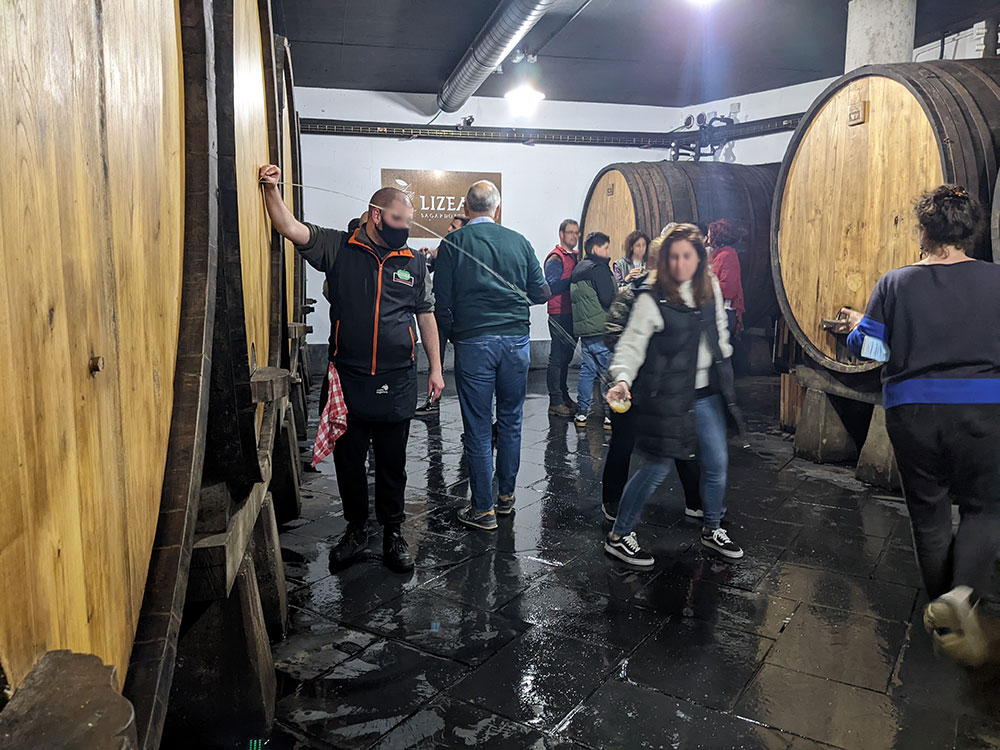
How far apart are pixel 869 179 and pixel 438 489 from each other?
10.9 feet

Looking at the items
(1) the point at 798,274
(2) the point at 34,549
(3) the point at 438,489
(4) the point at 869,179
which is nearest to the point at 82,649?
(2) the point at 34,549

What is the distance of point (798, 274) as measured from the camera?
5559 millimetres

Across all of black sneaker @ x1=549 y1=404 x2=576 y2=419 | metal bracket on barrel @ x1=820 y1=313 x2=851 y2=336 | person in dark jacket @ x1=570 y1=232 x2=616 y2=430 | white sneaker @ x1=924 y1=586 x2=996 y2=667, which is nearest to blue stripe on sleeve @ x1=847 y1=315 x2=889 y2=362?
white sneaker @ x1=924 y1=586 x2=996 y2=667

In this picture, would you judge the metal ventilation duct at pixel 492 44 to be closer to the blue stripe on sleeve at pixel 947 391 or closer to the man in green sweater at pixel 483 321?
the man in green sweater at pixel 483 321

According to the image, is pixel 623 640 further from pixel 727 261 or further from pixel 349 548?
pixel 727 261

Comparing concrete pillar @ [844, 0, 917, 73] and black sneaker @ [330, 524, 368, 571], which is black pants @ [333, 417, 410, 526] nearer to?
black sneaker @ [330, 524, 368, 571]

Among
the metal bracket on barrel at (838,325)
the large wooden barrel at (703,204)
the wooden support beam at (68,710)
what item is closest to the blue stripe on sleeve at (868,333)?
the metal bracket on barrel at (838,325)

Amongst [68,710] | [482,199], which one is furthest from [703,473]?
[68,710]

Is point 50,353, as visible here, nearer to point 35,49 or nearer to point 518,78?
point 35,49

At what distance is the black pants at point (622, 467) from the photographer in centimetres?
427

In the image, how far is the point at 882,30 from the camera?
6.10m

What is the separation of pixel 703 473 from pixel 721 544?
37 centimetres

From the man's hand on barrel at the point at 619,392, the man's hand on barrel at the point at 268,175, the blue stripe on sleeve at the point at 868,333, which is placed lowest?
the man's hand on barrel at the point at 619,392

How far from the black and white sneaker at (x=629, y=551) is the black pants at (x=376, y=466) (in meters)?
1.05
